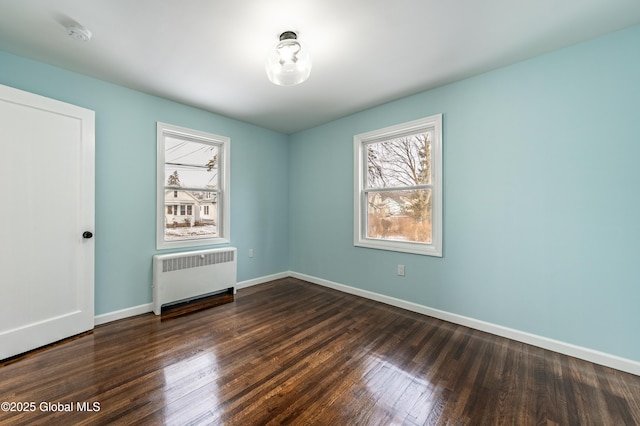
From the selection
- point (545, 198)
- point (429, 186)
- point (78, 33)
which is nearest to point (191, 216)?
point (78, 33)

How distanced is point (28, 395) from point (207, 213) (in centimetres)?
234

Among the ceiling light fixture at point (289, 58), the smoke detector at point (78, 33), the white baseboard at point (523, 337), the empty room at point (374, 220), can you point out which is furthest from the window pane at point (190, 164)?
the white baseboard at point (523, 337)

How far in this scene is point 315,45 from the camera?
2082mm

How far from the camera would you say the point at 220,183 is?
12.2 feet

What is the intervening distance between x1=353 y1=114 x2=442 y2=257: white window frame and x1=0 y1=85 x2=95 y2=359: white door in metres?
3.01

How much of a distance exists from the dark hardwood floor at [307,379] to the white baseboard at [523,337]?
0.07m

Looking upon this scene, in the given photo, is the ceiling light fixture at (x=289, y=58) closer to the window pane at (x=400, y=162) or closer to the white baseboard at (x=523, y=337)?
the window pane at (x=400, y=162)

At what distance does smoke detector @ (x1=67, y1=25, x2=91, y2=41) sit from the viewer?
1.84 m

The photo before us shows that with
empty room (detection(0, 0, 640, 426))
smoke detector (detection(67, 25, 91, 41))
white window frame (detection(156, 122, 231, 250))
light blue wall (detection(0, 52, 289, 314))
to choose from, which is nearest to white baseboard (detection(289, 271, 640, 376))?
empty room (detection(0, 0, 640, 426))

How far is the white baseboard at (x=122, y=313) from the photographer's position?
2605mm

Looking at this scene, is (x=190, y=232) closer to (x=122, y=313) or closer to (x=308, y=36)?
(x=122, y=313)

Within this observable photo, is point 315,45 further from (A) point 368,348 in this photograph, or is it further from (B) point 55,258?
(B) point 55,258

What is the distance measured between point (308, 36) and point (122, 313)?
339 cm

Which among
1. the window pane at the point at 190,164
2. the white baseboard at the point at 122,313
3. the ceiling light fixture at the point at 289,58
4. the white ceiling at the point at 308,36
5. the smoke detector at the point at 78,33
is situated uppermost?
the white ceiling at the point at 308,36
